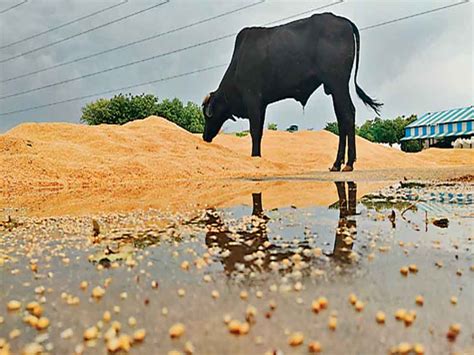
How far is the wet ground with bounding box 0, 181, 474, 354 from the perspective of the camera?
1.46 meters

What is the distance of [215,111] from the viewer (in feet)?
49.3

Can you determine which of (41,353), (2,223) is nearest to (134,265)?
(41,353)

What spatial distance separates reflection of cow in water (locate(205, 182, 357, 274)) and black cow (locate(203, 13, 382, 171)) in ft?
24.5

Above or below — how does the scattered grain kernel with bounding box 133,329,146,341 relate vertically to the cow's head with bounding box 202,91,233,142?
below

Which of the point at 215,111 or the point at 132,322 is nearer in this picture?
the point at 132,322

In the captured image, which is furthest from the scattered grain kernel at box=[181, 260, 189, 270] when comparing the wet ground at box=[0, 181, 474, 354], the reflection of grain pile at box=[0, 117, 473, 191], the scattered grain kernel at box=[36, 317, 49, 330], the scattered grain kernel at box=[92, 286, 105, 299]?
the reflection of grain pile at box=[0, 117, 473, 191]

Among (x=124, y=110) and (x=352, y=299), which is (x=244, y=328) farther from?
(x=124, y=110)

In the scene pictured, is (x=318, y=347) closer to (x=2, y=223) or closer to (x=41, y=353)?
(x=41, y=353)

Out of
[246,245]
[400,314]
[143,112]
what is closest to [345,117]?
[246,245]

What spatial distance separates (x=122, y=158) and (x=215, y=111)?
4.66 meters

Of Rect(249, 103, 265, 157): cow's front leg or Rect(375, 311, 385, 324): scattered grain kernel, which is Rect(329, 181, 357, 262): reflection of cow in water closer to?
Rect(375, 311, 385, 324): scattered grain kernel

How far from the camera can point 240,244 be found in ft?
9.33

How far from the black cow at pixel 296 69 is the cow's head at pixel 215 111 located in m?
0.43

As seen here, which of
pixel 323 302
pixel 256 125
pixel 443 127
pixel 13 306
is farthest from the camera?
pixel 443 127
